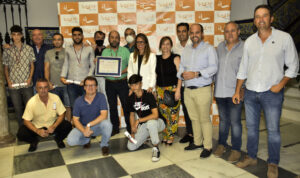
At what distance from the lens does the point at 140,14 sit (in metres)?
4.13

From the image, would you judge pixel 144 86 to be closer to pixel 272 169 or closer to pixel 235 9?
pixel 272 169

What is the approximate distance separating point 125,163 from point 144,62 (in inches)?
52.0

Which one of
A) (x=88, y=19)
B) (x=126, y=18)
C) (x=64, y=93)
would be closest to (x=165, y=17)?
(x=126, y=18)

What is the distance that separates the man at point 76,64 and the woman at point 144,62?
0.81 metres

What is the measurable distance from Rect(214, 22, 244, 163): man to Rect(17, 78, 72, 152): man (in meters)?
2.05

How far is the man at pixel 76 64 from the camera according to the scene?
3.60 m

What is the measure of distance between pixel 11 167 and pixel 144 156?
5.04ft

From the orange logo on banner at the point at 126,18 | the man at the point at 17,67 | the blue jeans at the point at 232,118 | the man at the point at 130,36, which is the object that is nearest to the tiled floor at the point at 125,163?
the blue jeans at the point at 232,118

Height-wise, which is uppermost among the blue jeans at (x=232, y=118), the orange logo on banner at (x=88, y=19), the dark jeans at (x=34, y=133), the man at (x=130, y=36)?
the orange logo on banner at (x=88, y=19)

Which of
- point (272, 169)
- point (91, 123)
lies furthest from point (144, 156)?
point (272, 169)

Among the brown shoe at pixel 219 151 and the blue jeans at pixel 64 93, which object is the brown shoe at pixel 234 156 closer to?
the brown shoe at pixel 219 151

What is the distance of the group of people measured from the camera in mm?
2207

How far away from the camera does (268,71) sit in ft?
7.11

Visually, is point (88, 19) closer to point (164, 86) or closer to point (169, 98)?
point (164, 86)
